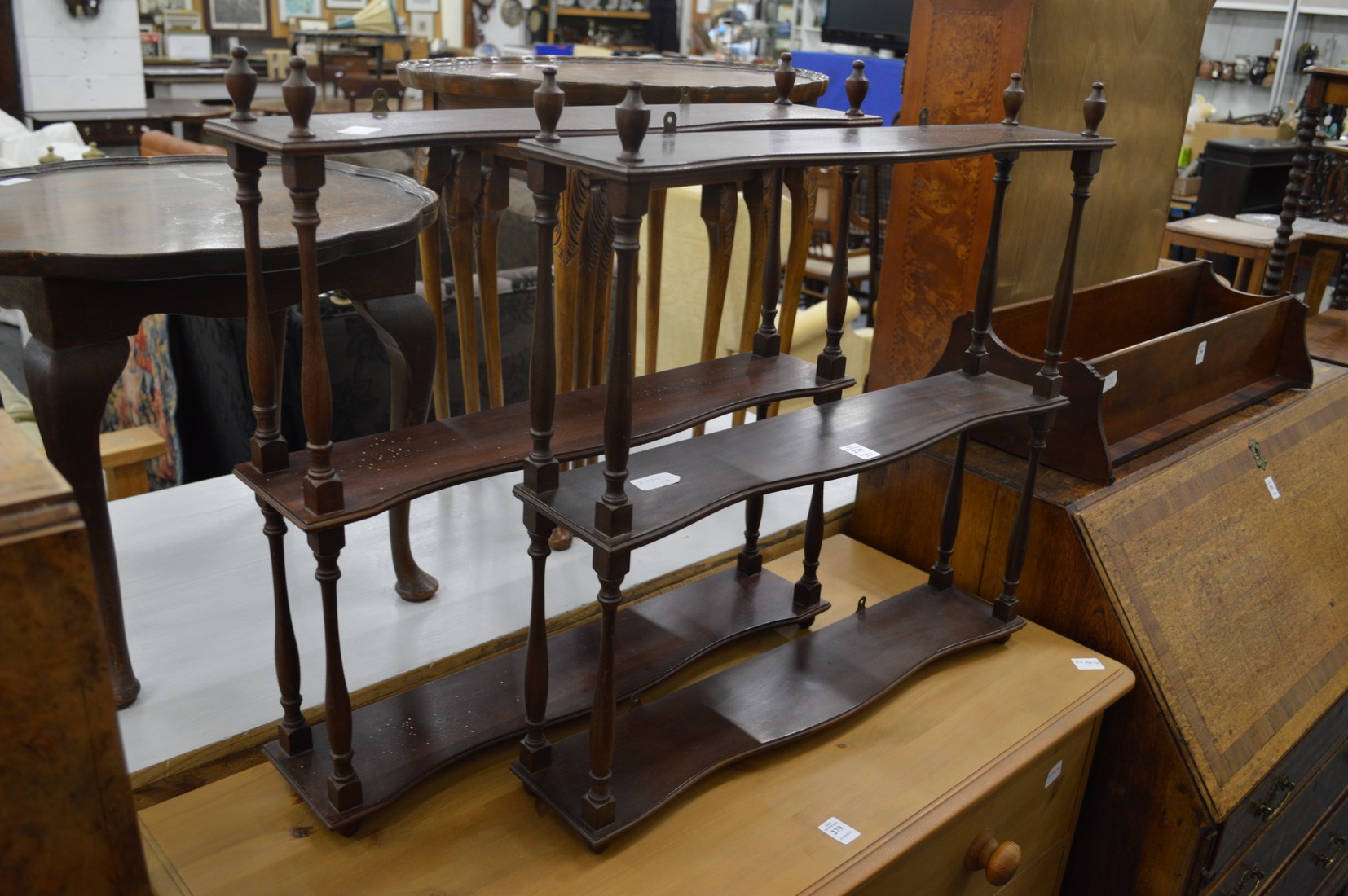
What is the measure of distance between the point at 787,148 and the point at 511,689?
2.57 ft

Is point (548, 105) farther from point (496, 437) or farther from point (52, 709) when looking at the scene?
point (52, 709)

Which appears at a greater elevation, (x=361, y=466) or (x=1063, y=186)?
(x=1063, y=186)

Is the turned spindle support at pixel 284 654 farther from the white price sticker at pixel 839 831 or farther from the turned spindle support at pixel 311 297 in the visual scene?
the white price sticker at pixel 839 831

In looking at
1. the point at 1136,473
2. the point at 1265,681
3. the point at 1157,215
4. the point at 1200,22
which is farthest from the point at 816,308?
the point at 1265,681

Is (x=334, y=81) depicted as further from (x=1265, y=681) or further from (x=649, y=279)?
(x=1265, y=681)

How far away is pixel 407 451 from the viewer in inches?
48.2

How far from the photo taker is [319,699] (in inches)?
55.2

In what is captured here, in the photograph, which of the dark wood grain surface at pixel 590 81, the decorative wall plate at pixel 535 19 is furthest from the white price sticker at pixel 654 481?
the decorative wall plate at pixel 535 19

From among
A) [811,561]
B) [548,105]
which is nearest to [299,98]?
[548,105]

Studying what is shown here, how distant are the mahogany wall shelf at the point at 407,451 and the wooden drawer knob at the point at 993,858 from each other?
1.39 feet

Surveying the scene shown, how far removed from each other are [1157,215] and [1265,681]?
1.28 meters

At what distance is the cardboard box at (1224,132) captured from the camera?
20.2 feet

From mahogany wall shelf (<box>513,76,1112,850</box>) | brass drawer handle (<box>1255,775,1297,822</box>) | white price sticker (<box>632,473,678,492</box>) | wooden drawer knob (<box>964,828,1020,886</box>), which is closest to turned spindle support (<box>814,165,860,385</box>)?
mahogany wall shelf (<box>513,76,1112,850</box>)

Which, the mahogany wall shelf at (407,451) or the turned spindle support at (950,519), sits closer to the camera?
the mahogany wall shelf at (407,451)
